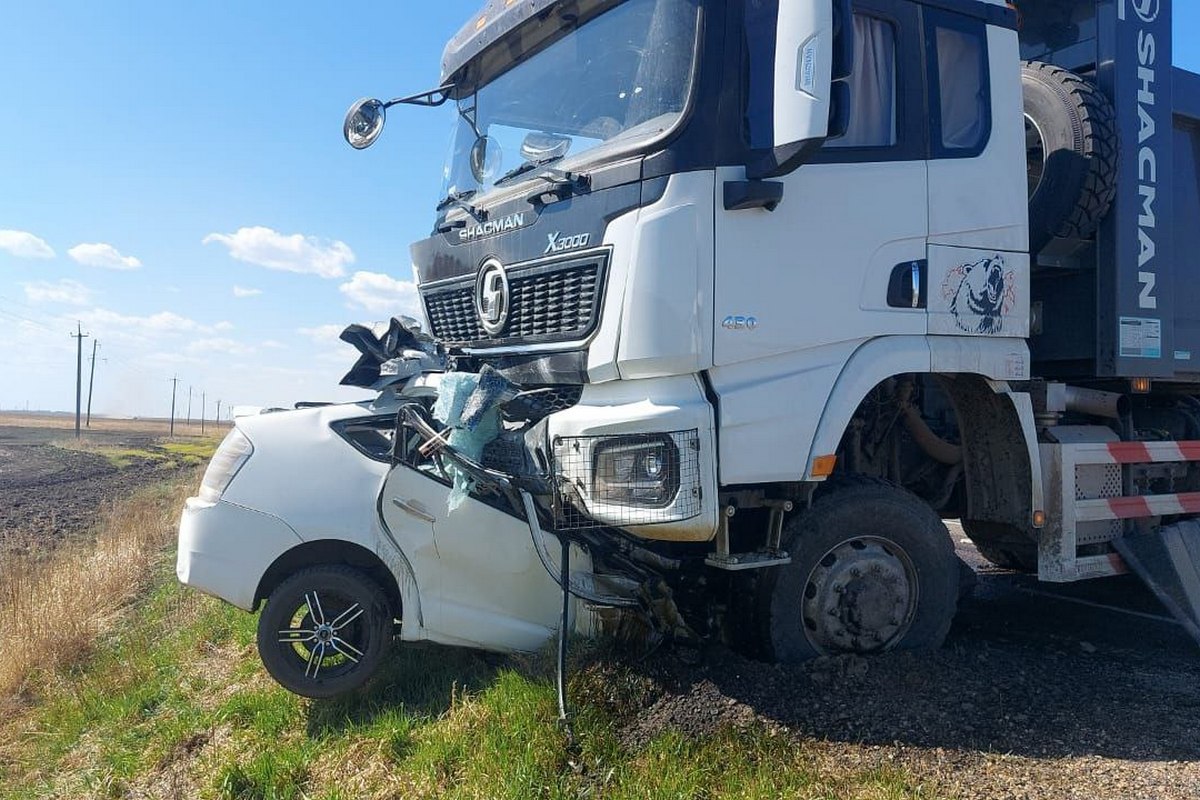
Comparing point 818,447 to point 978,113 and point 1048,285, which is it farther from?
point 1048,285

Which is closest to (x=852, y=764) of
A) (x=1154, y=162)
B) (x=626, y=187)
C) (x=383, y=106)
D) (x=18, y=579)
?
(x=626, y=187)

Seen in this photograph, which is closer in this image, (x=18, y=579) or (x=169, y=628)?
(x=169, y=628)

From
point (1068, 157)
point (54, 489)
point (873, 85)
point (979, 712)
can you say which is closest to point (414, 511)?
point (979, 712)

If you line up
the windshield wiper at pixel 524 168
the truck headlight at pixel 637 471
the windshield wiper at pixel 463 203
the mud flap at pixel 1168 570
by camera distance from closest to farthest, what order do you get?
the truck headlight at pixel 637 471
the windshield wiper at pixel 524 168
the windshield wiper at pixel 463 203
the mud flap at pixel 1168 570

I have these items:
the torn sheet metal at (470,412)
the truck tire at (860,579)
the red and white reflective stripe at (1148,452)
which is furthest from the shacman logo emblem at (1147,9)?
the torn sheet metal at (470,412)

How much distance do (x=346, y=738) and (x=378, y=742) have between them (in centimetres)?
24

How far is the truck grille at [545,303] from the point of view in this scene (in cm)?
385

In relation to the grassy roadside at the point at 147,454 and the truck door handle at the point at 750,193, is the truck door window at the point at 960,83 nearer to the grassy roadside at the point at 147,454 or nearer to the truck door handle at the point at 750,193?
the truck door handle at the point at 750,193

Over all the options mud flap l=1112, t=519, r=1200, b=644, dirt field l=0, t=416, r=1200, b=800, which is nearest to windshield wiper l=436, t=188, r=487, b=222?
dirt field l=0, t=416, r=1200, b=800

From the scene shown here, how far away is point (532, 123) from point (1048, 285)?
117 inches

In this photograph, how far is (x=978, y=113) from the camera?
4.38m

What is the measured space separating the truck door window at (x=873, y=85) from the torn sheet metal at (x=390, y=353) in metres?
2.46

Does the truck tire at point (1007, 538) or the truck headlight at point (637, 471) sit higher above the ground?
the truck headlight at point (637, 471)

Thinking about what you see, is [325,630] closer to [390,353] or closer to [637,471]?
[637,471]
